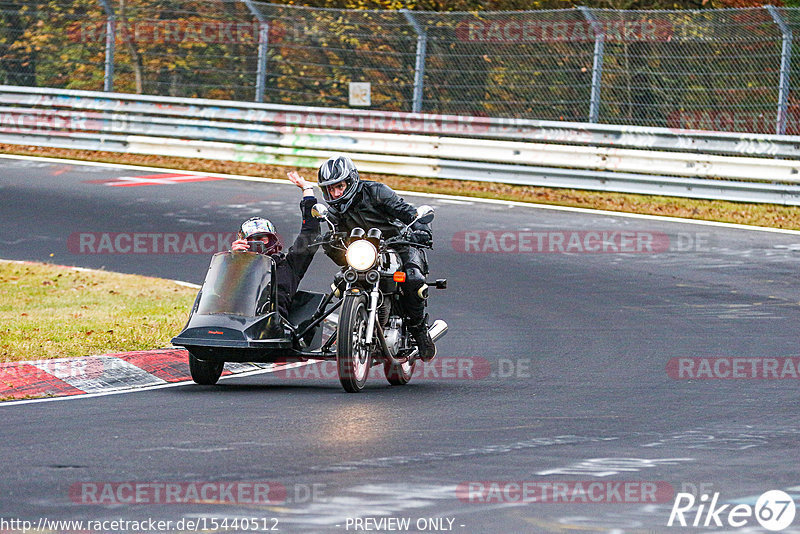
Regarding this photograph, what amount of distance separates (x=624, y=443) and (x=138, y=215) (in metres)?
12.2

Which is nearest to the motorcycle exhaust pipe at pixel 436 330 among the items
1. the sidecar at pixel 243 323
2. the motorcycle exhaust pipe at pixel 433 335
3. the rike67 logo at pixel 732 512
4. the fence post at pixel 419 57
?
the motorcycle exhaust pipe at pixel 433 335

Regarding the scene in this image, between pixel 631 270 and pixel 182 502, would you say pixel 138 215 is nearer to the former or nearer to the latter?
pixel 631 270

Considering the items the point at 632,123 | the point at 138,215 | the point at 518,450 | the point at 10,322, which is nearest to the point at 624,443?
the point at 518,450

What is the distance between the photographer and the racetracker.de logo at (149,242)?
16.5 m

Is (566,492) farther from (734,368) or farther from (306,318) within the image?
(734,368)

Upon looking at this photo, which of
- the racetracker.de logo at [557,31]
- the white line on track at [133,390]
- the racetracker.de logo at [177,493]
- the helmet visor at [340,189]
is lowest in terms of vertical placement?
the racetracker.de logo at [177,493]

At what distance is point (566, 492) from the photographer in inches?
242

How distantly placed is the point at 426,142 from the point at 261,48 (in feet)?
12.1

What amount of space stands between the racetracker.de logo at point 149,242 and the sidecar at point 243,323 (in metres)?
6.81

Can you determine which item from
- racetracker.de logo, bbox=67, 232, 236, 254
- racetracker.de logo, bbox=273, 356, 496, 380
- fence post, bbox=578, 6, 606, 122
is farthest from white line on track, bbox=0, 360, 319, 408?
fence post, bbox=578, 6, 606, 122

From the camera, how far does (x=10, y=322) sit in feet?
39.1

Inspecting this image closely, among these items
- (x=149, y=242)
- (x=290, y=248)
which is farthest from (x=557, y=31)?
(x=290, y=248)

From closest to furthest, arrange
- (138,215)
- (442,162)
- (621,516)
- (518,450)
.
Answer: (621,516) < (518,450) < (138,215) < (442,162)

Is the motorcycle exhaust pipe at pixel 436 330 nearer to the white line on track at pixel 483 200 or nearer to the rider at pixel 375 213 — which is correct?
the rider at pixel 375 213
